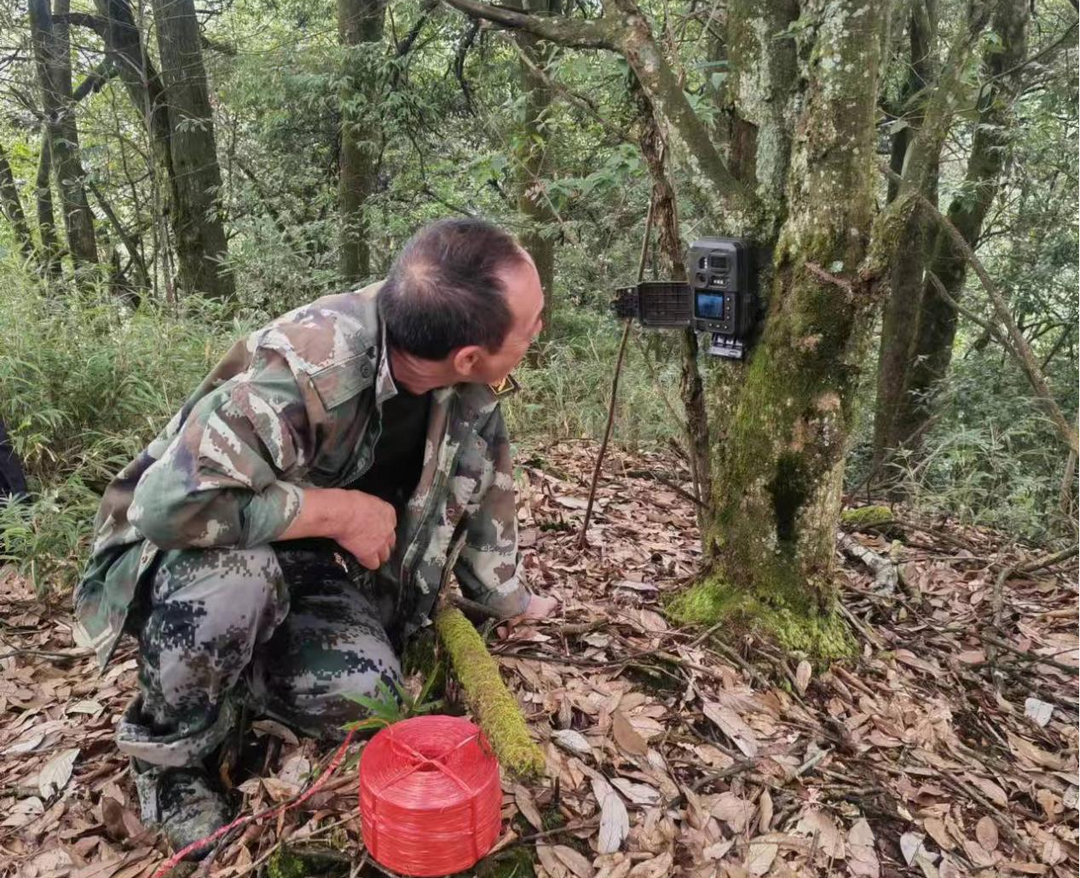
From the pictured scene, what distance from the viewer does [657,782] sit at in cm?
199

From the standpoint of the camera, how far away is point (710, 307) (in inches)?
92.7

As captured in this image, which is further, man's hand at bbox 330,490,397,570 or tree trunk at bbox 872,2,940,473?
tree trunk at bbox 872,2,940,473

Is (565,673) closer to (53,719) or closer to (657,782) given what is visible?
(657,782)

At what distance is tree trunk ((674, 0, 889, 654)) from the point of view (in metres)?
2.12

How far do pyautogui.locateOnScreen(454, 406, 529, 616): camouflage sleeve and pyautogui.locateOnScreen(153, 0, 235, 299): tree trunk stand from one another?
6077 millimetres

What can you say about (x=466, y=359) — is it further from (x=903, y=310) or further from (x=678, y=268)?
(x=903, y=310)

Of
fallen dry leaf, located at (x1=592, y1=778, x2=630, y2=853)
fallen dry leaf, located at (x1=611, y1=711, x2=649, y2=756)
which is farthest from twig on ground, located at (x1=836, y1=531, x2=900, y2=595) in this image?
fallen dry leaf, located at (x1=592, y1=778, x2=630, y2=853)

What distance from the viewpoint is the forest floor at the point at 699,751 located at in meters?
1.81

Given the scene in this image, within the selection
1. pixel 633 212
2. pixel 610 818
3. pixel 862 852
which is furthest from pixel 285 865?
pixel 633 212

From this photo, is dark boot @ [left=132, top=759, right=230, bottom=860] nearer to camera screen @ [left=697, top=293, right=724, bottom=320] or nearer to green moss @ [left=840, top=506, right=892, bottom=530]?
camera screen @ [left=697, top=293, right=724, bottom=320]

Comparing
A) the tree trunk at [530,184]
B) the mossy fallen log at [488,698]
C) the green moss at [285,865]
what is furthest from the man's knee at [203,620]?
the tree trunk at [530,184]

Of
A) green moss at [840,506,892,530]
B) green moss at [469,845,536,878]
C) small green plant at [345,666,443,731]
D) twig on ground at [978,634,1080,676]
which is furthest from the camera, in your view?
green moss at [840,506,892,530]

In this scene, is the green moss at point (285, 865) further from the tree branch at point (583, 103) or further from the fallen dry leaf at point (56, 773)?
the tree branch at point (583, 103)

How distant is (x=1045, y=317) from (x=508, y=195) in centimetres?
561
